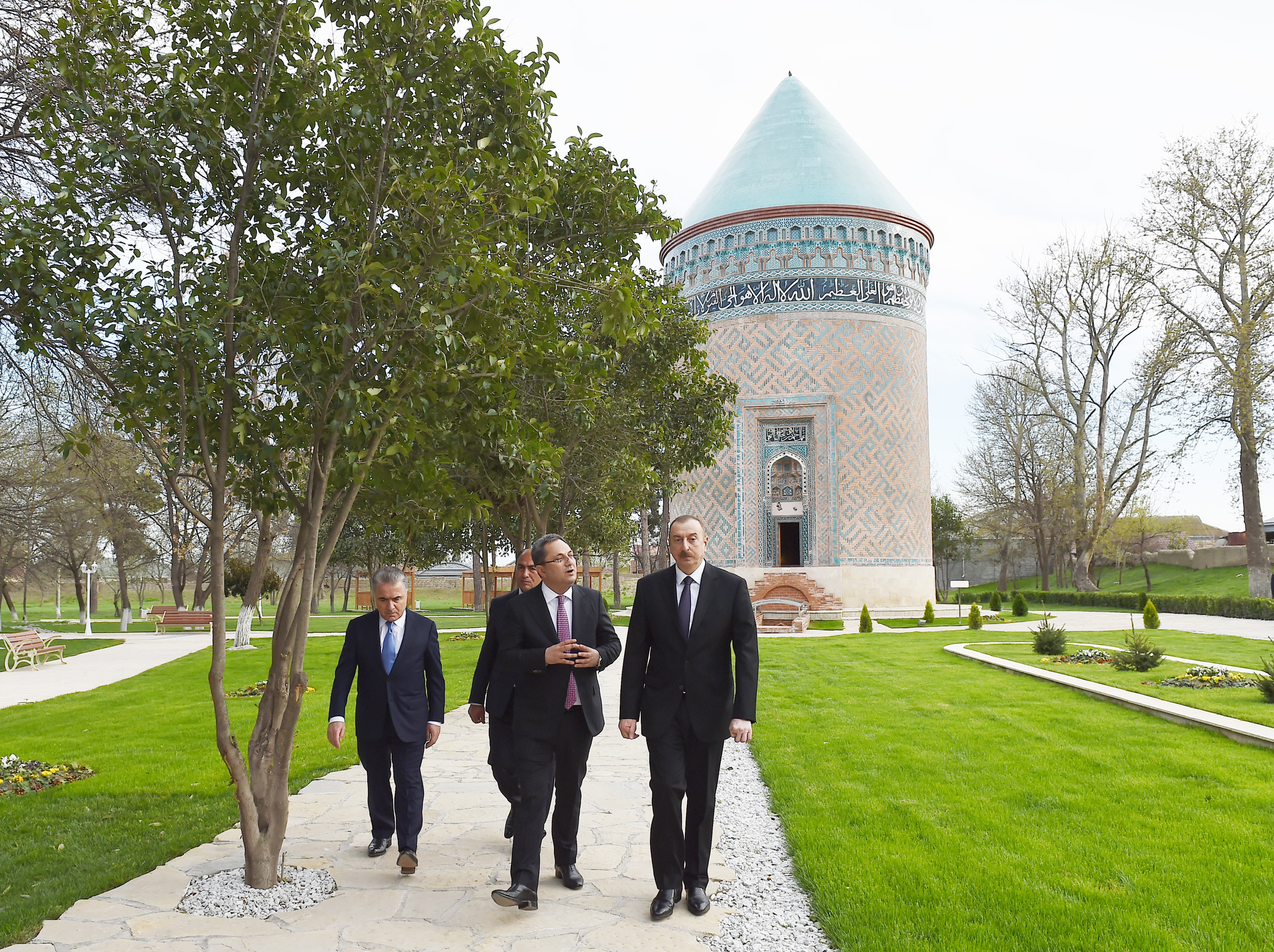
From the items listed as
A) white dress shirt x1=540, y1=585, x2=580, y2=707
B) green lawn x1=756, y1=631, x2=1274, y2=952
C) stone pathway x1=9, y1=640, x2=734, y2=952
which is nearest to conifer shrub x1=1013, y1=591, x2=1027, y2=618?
green lawn x1=756, y1=631, x2=1274, y2=952

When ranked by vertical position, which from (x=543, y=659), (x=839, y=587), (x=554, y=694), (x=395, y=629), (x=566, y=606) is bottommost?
A: (x=839, y=587)

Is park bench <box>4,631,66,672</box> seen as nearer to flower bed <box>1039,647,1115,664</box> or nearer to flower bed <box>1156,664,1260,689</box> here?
flower bed <box>1039,647,1115,664</box>

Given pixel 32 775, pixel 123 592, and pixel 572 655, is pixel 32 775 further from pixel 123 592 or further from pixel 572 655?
pixel 123 592

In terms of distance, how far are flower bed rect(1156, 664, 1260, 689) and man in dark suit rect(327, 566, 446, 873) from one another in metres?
Result: 9.59

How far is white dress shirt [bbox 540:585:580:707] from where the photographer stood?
4645 mm

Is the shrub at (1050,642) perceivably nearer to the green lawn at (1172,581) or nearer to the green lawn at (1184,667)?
the green lawn at (1184,667)

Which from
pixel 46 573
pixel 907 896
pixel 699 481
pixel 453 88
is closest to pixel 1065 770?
pixel 907 896

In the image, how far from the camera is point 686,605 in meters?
4.47

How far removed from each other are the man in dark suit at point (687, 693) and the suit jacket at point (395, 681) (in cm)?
119

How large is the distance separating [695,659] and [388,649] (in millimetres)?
1733

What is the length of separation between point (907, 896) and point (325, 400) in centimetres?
366

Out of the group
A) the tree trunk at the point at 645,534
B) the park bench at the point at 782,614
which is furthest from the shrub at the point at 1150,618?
the tree trunk at the point at 645,534

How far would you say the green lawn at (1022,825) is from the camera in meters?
4.05

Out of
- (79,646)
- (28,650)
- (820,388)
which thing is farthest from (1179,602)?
(79,646)
